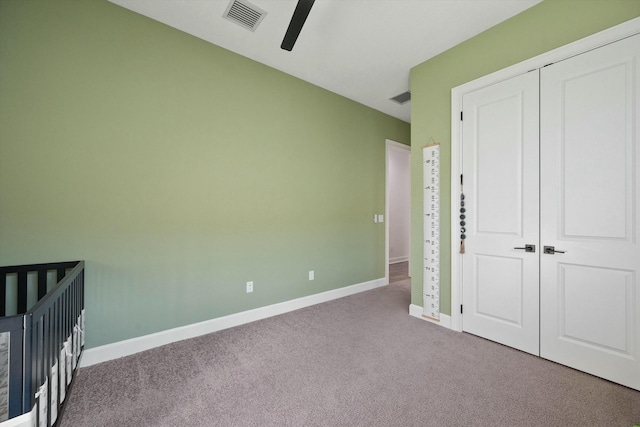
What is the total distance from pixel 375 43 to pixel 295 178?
160 cm

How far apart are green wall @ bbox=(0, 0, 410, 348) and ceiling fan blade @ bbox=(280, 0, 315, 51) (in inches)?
48.4

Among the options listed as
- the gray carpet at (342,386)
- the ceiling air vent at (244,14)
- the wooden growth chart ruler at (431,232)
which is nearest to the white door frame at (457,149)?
the wooden growth chart ruler at (431,232)

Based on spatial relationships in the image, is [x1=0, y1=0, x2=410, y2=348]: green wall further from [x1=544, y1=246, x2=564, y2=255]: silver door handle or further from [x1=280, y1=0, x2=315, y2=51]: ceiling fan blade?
[x1=544, y1=246, x2=564, y2=255]: silver door handle

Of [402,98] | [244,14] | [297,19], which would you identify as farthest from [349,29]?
[402,98]

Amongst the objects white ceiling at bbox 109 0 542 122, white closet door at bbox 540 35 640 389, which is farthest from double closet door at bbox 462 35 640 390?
white ceiling at bbox 109 0 542 122

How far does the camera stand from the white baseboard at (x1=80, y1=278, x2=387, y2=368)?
205 cm

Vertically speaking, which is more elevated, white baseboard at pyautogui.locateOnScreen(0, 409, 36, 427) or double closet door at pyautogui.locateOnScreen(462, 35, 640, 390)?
double closet door at pyautogui.locateOnScreen(462, 35, 640, 390)

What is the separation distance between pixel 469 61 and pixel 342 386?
294 cm

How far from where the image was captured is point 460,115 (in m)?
2.55

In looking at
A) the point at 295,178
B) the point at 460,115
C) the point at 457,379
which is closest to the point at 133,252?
the point at 295,178

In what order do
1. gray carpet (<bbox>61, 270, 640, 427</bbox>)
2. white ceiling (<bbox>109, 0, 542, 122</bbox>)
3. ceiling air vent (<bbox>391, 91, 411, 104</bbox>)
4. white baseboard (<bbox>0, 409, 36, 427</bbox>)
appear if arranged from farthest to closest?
1. ceiling air vent (<bbox>391, 91, 411, 104</bbox>)
2. white ceiling (<bbox>109, 0, 542, 122</bbox>)
3. gray carpet (<bbox>61, 270, 640, 427</bbox>)
4. white baseboard (<bbox>0, 409, 36, 427</bbox>)

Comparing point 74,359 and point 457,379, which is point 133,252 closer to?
point 74,359

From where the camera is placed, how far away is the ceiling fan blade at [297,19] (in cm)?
151

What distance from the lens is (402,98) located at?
3.70m
